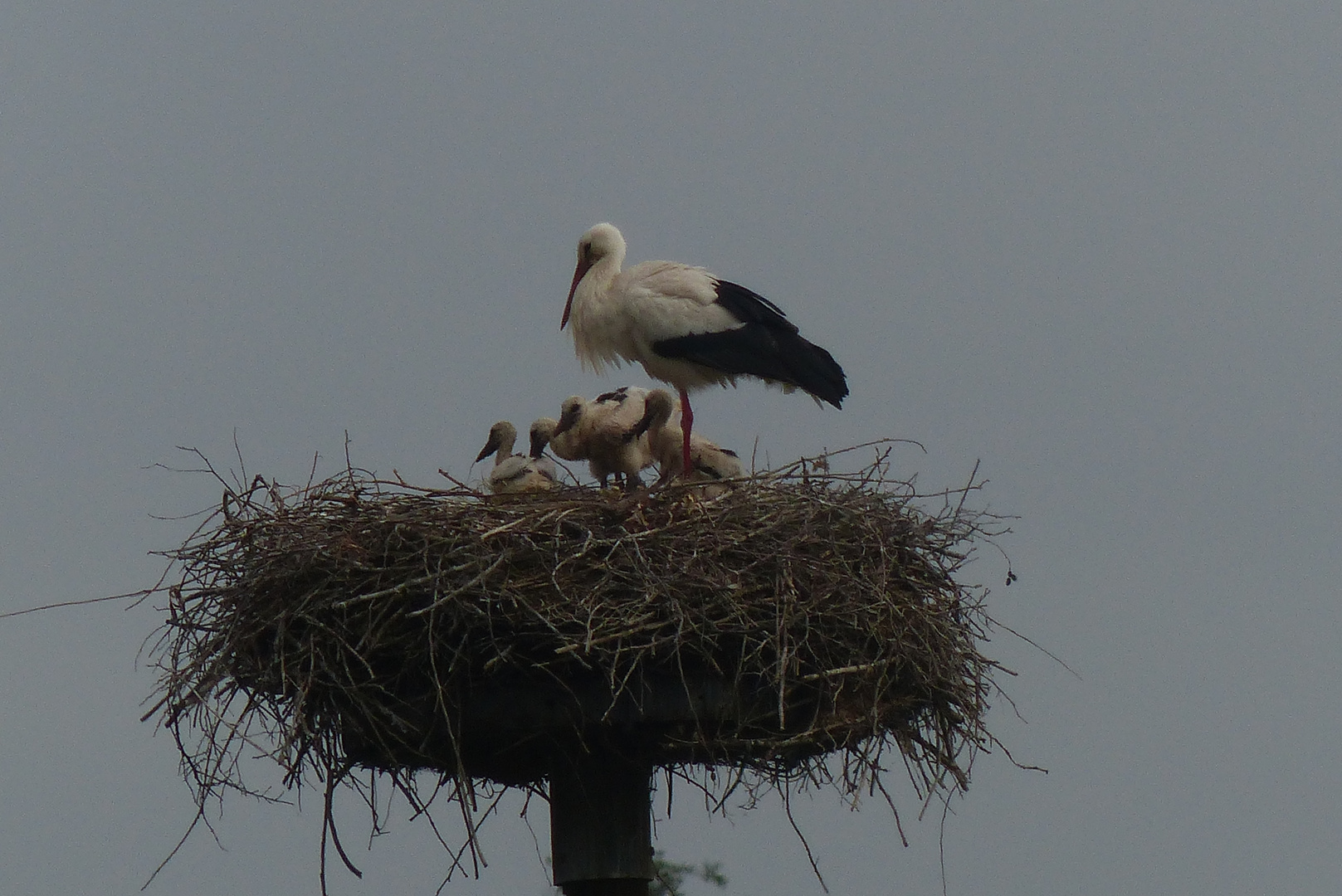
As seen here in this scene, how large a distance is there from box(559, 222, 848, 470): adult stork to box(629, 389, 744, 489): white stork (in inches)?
2.4

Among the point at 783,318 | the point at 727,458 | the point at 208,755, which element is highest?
the point at 783,318

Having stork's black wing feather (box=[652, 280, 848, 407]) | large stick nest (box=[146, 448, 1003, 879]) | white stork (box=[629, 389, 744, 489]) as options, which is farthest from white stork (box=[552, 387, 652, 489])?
large stick nest (box=[146, 448, 1003, 879])

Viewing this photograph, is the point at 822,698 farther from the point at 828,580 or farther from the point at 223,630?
the point at 223,630

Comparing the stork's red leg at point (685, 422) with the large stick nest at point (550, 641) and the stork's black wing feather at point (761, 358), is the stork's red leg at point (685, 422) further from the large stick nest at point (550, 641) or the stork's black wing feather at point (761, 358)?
the large stick nest at point (550, 641)

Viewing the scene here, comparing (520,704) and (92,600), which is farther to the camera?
(92,600)

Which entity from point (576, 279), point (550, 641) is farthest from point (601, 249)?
point (550, 641)

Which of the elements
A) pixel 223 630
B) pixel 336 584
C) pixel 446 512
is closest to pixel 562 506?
pixel 446 512

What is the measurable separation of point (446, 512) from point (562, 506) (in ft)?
1.13

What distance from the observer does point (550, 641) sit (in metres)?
5.34

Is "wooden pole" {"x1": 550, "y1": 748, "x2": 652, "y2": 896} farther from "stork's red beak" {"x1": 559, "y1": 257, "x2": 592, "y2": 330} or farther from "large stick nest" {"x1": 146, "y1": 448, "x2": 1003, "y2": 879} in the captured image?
"stork's red beak" {"x1": 559, "y1": 257, "x2": 592, "y2": 330}

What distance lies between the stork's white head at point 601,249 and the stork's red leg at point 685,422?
2.04ft

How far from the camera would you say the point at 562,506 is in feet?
18.8

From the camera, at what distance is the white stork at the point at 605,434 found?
7676mm

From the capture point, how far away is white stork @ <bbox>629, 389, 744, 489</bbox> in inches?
308
